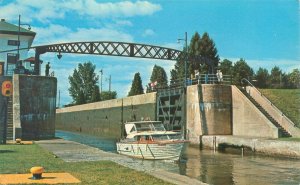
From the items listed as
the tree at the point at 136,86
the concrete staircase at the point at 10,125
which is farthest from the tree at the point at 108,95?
the concrete staircase at the point at 10,125

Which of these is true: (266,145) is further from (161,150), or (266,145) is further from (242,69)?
(242,69)

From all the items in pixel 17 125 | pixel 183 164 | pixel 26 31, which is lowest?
pixel 183 164

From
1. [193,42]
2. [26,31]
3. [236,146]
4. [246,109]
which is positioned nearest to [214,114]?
[246,109]

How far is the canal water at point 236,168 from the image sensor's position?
61.3ft

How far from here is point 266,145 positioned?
2861cm

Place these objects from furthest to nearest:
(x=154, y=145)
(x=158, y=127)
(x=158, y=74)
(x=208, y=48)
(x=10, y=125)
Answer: (x=158, y=74)
(x=208, y=48)
(x=158, y=127)
(x=10, y=125)
(x=154, y=145)

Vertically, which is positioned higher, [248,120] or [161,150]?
[248,120]

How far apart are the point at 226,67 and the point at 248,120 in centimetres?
3616

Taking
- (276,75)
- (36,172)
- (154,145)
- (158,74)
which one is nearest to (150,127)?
(154,145)

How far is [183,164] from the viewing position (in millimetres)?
25016

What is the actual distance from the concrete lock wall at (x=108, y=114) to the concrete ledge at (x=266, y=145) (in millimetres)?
12805

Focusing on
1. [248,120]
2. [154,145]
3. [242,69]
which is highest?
[242,69]

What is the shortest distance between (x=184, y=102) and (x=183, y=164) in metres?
17.8

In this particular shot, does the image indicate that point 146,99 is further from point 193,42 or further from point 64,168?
point 64,168
